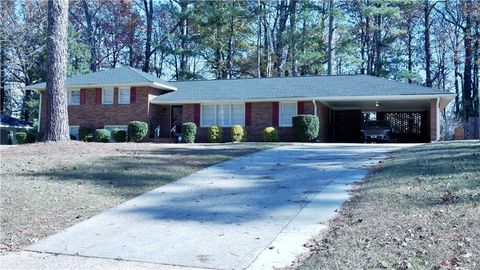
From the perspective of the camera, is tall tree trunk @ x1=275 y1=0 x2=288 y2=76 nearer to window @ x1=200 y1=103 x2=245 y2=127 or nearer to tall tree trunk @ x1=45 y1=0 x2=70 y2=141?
window @ x1=200 y1=103 x2=245 y2=127

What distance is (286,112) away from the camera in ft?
86.0

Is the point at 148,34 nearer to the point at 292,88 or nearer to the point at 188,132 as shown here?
the point at 188,132

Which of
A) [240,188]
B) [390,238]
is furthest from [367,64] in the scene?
[390,238]

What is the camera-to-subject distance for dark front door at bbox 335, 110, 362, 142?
104ft

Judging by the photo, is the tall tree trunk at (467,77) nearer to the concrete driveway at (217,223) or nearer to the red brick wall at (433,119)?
the red brick wall at (433,119)

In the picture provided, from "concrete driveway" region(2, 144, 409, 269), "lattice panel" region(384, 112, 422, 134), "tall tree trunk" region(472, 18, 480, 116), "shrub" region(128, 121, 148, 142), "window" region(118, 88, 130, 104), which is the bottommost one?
"concrete driveway" region(2, 144, 409, 269)

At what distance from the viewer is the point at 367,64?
138ft

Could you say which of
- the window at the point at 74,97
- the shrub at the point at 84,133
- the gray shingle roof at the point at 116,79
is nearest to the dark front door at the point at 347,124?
the gray shingle roof at the point at 116,79

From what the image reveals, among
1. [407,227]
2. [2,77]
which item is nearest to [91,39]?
[2,77]

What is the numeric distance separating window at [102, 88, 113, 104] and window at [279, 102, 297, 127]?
1099cm

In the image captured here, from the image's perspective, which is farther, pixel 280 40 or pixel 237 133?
pixel 280 40

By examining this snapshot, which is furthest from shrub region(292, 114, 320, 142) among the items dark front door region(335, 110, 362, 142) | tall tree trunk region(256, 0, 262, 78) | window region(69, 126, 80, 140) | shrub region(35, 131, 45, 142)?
tall tree trunk region(256, 0, 262, 78)

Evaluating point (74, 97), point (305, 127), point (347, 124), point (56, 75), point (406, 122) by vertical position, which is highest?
point (74, 97)

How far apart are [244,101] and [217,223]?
2003 cm
